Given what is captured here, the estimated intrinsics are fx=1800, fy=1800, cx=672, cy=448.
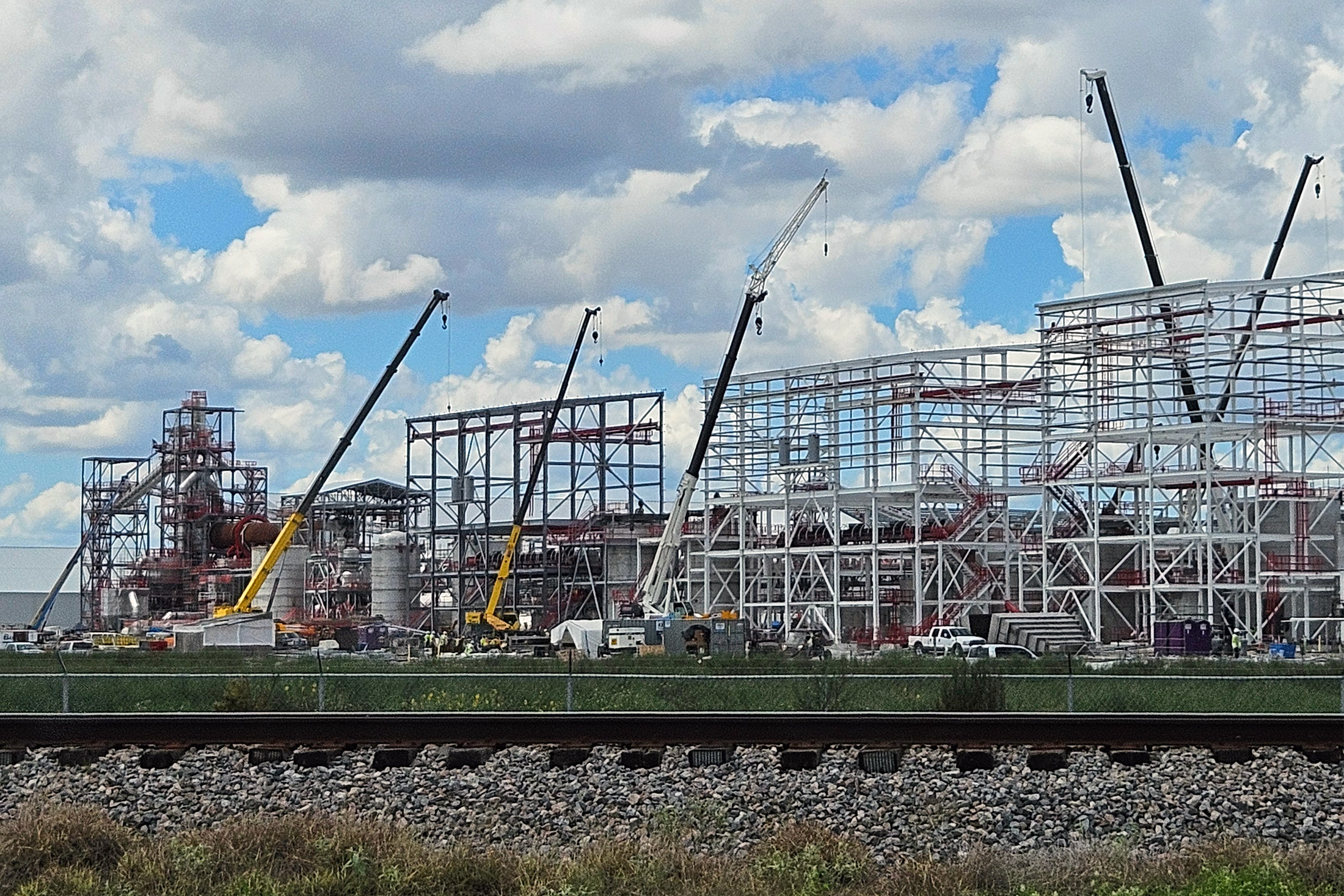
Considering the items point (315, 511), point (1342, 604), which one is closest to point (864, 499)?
point (1342, 604)

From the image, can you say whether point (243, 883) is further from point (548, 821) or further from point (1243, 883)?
point (1243, 883)

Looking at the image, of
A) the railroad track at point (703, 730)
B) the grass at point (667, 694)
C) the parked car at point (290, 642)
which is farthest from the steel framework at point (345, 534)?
the railroad track at point (703, 730)

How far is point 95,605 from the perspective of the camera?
117188mm

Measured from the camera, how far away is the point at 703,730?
66.1 ft

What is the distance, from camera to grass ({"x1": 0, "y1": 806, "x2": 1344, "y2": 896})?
13977 millimetres

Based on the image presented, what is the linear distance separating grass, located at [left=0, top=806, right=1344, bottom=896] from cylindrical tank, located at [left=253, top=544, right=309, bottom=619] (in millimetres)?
90552

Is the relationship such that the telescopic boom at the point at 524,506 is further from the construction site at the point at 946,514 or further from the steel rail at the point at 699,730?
the steel rail at the point at 699,730

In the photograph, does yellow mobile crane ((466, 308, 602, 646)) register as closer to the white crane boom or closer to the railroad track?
the white crane boom

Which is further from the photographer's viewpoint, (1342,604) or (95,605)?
(95,605)

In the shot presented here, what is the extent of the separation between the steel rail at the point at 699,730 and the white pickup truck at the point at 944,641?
3706 centimetres

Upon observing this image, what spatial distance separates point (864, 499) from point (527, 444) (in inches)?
1038

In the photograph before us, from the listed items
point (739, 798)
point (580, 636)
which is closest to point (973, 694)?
point (739, 798)

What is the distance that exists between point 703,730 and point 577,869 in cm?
599

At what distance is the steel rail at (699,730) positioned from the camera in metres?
19.9
